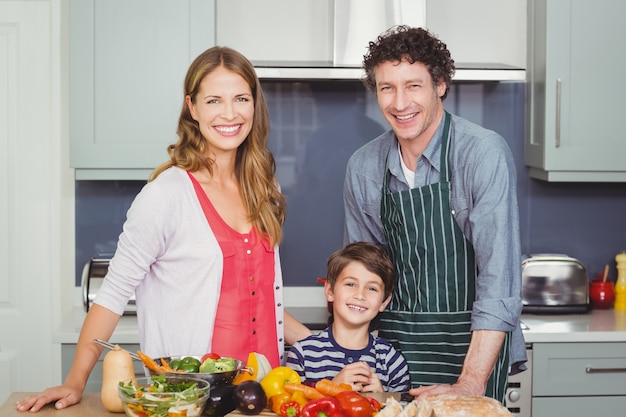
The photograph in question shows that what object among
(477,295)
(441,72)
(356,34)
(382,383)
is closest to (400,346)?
(382,383)

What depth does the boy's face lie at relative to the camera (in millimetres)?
2270

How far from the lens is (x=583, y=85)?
3.22 m

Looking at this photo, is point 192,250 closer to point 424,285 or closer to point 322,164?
point 424,285

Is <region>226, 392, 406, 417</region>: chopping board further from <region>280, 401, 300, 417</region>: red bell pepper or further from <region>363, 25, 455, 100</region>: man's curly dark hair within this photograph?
<region>363, 25, 455, 100</region>: man's curly dark hair

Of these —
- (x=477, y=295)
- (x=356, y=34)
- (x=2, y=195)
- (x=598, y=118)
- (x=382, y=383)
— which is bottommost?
(x=382, y=383)

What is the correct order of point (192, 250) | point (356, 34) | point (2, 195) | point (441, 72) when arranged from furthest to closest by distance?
point (2, 195), point (356, 34), point (441, 72), point (192, 250)

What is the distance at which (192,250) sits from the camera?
6.48 ft

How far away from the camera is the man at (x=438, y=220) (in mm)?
2018

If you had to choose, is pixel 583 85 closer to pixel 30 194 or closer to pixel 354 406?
pixel 354 406

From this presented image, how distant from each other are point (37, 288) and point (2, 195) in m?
0.39

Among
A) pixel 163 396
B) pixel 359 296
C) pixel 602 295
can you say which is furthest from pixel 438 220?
pixel 602 295

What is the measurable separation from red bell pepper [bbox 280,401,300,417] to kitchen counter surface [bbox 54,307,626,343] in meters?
1.37

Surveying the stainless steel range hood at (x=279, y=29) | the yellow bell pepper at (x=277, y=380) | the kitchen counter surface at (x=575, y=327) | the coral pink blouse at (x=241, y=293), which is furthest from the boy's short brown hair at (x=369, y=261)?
the stainless steel range hood at (x=279, y=29)

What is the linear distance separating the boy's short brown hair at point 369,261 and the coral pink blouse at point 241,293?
0.27 m
